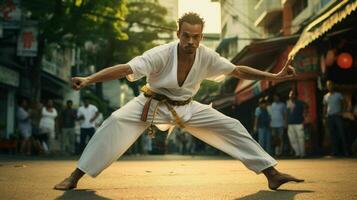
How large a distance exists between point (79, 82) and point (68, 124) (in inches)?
480

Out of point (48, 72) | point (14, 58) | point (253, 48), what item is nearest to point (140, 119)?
point (253, 48)

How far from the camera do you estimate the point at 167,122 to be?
4.92 metres

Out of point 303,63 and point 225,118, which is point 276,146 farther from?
point 225,118

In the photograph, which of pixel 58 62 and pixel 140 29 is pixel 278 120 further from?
pixel 140 29

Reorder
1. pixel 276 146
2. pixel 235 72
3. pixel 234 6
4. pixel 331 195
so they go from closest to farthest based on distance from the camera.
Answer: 1. pixel 331 195
2. pixel 235 72
3. pixel 276 146
4. pixel 234 6

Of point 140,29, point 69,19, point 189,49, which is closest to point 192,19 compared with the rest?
point 189,49

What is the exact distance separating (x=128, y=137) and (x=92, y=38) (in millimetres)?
16482

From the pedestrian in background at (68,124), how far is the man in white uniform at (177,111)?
1128cm

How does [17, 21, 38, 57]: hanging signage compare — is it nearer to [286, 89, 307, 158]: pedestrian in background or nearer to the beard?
[286, 89, 307, 158]: pedestrian in background

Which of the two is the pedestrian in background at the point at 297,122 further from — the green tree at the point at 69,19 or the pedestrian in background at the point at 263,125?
the green tree at the point at 69,19

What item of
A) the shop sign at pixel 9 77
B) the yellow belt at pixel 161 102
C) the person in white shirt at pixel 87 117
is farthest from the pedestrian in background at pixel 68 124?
the yellow belt at pixel 161 102

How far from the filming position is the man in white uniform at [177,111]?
4.55 m

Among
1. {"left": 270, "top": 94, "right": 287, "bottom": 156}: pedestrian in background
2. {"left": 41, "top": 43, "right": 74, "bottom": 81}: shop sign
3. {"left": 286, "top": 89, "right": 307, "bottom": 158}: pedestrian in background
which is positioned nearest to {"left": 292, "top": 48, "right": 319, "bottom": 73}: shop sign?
{"left": 270, "top": 94, "right": 287, "bottom": 156}: pedestrian in background

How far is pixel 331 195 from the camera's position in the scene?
13.2 ft
